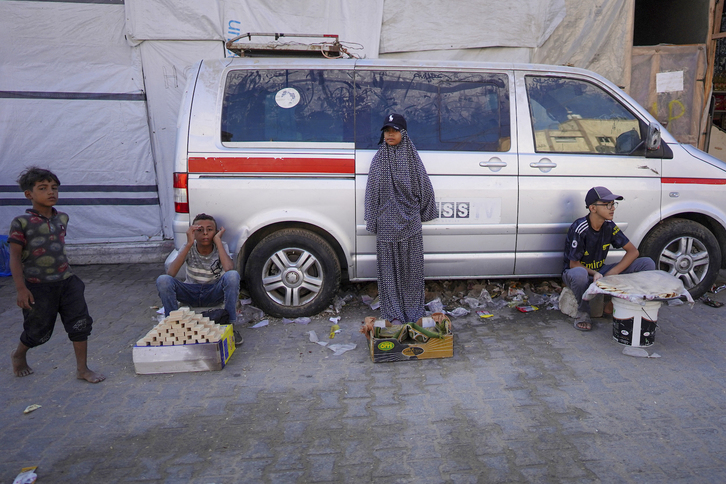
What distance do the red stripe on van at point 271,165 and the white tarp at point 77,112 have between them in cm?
292

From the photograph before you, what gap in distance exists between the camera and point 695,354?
4117 mm

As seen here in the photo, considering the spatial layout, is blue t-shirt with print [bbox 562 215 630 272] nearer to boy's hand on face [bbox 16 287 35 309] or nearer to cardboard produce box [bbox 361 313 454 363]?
cardboard produce box [bbox 361 313 454 363]

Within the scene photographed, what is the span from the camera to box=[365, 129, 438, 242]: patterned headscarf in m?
4.37

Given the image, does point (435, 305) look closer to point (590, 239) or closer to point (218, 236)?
point (590, 239)

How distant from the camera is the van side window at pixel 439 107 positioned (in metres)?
4.66

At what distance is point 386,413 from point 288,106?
106 inches

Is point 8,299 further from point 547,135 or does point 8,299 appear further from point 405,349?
point 547,135

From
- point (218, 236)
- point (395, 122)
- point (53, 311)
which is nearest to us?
point (53, 311)

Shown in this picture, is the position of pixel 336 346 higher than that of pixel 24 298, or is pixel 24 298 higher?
pixel 24 298

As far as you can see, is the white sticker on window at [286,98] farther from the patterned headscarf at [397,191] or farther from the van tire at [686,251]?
the van tire at [686,251]

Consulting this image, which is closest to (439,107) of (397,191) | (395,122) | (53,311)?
(395,122)

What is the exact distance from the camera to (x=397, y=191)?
4.40 meters

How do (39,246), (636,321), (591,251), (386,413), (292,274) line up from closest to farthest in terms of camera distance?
(386,413)
(39,246)
(636,321)
(591,251)
(292,274)

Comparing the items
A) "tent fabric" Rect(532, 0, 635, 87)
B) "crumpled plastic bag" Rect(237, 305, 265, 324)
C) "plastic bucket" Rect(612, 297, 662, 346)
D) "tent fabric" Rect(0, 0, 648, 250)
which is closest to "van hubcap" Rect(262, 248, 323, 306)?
"crumpled plastic bag" Rect(237, 305, 265, 324)
